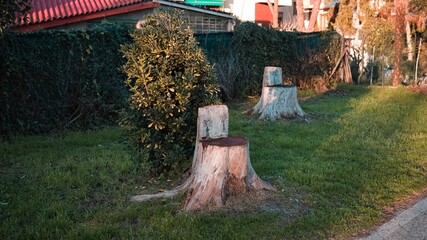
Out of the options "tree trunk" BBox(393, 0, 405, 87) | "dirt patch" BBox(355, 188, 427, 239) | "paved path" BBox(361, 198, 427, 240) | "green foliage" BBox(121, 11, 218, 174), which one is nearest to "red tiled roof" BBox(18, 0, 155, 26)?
"tree trunk" BBox(393, 0, 405, 87)

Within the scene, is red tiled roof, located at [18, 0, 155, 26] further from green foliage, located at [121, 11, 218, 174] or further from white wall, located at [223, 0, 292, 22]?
white wall, located at [223, 0, 292, 22]

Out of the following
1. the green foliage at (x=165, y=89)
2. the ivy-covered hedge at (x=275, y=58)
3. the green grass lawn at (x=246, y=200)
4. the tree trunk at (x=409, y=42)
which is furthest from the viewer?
the tree trunk at (x=409, y=42)

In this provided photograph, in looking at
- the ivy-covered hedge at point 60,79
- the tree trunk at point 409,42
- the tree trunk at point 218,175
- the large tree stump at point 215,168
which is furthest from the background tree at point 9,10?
the tree trunk at point 409,42

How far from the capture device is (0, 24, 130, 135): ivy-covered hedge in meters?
8.80

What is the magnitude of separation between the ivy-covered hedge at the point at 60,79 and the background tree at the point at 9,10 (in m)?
0.33

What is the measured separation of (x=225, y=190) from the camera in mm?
5191

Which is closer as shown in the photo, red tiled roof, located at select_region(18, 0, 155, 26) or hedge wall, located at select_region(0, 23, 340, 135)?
hedge wall, located at select_region(0, 23, 340, 135)

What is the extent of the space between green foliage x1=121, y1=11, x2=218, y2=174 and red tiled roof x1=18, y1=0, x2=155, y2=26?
979 centimetres

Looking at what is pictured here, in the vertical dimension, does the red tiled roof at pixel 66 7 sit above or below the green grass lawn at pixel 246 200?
above

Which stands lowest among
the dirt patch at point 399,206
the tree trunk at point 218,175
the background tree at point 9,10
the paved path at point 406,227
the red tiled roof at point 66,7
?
the paved path at point 406,227

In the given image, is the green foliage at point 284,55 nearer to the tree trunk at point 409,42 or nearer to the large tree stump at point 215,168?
the tree trunk at point 409,42

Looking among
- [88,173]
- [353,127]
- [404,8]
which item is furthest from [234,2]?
[88,173]

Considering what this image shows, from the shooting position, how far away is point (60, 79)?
9617mm

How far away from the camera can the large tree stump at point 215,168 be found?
5.12m
